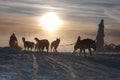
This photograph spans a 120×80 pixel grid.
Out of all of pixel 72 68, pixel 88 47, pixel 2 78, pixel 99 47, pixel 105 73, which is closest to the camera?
pixel 2 78

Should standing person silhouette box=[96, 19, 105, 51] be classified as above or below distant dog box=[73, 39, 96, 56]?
above

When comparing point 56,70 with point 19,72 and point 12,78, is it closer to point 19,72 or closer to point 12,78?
point 19,72

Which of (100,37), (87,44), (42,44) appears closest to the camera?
(87,44)

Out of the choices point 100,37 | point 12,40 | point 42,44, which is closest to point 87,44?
point 42,44

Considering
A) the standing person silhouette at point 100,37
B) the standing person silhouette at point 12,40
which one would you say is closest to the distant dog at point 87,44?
the standing person silhouette at point 12,40

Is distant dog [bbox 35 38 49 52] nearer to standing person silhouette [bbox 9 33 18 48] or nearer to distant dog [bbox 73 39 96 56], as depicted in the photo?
standing person silhouette [bbox 9 33 18 48]

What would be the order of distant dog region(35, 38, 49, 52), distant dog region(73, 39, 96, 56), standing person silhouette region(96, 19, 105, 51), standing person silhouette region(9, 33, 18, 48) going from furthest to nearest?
standing person silhouette region(96, 19, 105, 51) → standing person silhouette region(9, 33, 18, 48) → distant dog region(35, 38, 49, 52) → distant dog region(73, 39, 96, 56)

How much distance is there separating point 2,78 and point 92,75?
15.8 feet

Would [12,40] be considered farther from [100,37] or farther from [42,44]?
[100,37]

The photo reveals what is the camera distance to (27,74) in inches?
853

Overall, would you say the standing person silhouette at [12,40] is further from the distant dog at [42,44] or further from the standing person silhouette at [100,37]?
the standing person silhouette at [100,37]

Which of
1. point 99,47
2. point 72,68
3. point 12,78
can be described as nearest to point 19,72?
point 12,78

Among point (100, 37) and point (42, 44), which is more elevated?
point (100, 37)

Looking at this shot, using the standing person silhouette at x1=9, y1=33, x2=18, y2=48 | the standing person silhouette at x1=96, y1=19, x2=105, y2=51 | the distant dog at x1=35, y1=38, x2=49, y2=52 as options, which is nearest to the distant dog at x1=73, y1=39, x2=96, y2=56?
the distant dog at x1=35, y1=38, x2=49, y2=52
